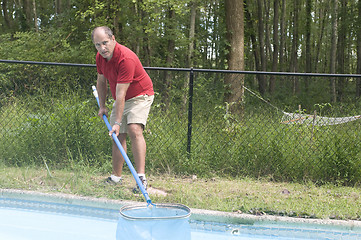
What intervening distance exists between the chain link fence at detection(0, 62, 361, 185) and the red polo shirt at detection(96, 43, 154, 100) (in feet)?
2.66

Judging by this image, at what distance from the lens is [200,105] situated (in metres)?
4.72

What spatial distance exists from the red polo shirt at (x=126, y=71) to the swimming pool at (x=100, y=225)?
44.0 inches

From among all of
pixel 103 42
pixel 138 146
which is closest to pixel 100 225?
pixel 138 146

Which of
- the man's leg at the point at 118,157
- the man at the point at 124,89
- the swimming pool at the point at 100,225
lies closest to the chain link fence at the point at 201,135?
the man's leg at the point at 118,157

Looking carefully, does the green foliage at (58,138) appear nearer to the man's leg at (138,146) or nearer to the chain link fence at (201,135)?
the chain link fence at (201,135)

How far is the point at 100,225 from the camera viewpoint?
120 inches

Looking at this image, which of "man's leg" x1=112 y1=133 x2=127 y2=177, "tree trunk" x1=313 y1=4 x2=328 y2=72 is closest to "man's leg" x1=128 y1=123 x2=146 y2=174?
"man's leg" x1=112 y1=133 x2=127 y2=177

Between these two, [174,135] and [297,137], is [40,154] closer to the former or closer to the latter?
[174,135]

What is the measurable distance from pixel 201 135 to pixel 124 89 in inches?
63.3

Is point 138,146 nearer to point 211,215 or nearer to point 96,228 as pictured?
point 96,228

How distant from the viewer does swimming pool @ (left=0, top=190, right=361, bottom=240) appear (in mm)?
2811

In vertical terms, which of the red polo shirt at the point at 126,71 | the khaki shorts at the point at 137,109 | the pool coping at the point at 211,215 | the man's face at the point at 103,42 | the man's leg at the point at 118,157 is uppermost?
the man's face at the point at 103,42

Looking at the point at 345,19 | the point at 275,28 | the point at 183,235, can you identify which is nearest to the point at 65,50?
the point at 275,28

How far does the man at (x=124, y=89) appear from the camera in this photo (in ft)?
10.8
